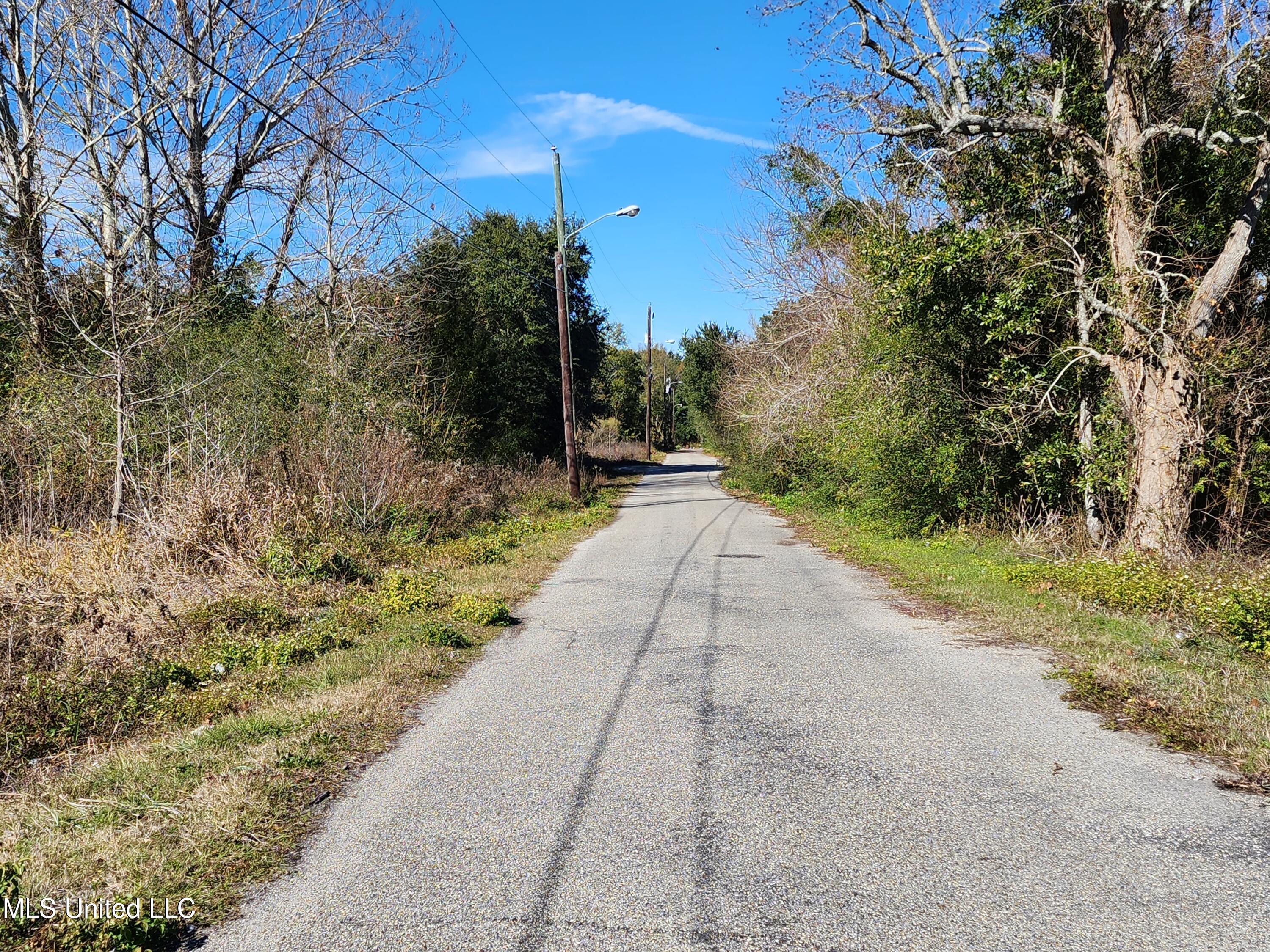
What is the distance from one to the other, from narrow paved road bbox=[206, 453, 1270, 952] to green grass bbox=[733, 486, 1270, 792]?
331 millimetres

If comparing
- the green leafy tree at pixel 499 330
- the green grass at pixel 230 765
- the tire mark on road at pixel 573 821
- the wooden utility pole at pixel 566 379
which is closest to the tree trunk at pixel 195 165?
the green leafy tree at pixel 499 330

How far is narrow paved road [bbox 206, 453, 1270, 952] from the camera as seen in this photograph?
293 cm

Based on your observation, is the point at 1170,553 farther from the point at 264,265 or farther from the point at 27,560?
the point at 264,265

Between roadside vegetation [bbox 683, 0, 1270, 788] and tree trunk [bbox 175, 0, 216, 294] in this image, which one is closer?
roadside vegetation [bbox 683, 0, 1270, 788]

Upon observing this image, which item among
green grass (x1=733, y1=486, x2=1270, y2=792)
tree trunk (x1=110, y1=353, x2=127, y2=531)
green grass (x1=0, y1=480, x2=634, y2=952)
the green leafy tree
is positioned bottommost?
green grass (x1=733, y1=486, x2=1270, y2=792)

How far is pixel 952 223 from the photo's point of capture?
40.8 feet

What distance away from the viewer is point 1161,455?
9820mm

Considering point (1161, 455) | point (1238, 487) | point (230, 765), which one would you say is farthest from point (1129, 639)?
point (230, 765)

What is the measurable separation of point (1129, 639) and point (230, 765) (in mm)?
6961

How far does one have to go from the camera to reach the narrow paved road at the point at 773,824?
2926 millimetres

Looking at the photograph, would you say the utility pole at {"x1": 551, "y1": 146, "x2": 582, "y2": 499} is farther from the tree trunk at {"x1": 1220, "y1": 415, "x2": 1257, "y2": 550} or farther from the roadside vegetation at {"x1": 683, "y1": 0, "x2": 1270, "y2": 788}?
the tree trunk at {"x1": 1220, "y1": 415, "x2": 1257, "y2": 550}

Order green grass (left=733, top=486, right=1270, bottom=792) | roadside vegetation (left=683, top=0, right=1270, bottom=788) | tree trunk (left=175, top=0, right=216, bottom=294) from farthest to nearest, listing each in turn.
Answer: tree trunk (left=175, top=0, right=216, bottom=294), roadside vegetation (left=683, top=0, right=1270, bottom=788), green grass (left=733, top=486, right=1270, bottom=792)

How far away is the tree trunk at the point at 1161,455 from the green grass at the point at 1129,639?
135 centimetres

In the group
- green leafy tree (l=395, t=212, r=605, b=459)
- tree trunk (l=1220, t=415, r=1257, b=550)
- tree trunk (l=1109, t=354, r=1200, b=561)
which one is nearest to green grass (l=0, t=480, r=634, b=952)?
tree trunk (l=1109, t=354, r=1200, b=561)
